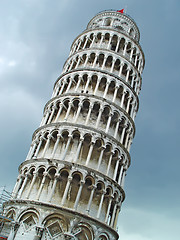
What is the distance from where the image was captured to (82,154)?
2103 cm

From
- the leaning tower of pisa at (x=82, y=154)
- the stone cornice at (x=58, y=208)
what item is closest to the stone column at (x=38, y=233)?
the leaning tower of pisa at (x=82, y=154)

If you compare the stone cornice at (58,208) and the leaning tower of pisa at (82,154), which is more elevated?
the leaning tower of pisa at (82,154)

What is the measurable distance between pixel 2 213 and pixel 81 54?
16.8m

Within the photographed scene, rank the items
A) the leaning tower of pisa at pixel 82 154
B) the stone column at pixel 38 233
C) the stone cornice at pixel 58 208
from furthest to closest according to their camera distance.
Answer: the leaning tower of pisa at pixel 82 154 < the stone cornice at pixel 58 208 < the stone column at pixel 38 233

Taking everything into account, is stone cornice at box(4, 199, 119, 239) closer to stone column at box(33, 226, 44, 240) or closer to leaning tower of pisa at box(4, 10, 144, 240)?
leaning tower of pisa at box(4, 10, 144, 240)

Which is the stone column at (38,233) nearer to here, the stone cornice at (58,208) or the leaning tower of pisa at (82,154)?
the leaning tower of pisa at (82,154)

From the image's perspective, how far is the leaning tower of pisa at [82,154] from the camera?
17828 mm

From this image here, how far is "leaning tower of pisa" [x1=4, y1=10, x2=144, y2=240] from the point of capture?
58.5 ft

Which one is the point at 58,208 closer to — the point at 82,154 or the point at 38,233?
the point at 38,233

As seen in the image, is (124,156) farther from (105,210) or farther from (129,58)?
(129,58)

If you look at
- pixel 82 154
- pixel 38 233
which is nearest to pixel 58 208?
pixel 38 233

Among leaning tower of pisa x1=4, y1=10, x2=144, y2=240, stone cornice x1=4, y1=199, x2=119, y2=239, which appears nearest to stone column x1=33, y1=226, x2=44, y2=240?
leaning tower of pisa x1=4, y1=10, x2=144, y2=240

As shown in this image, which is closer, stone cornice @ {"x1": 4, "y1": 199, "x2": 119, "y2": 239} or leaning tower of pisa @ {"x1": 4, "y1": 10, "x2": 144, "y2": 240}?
stone cornice @ {"x1": 4, "y1": 199, "x2": 119, "y2": 239}

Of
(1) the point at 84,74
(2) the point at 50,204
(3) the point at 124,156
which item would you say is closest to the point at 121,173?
(3) the point at 124,156
